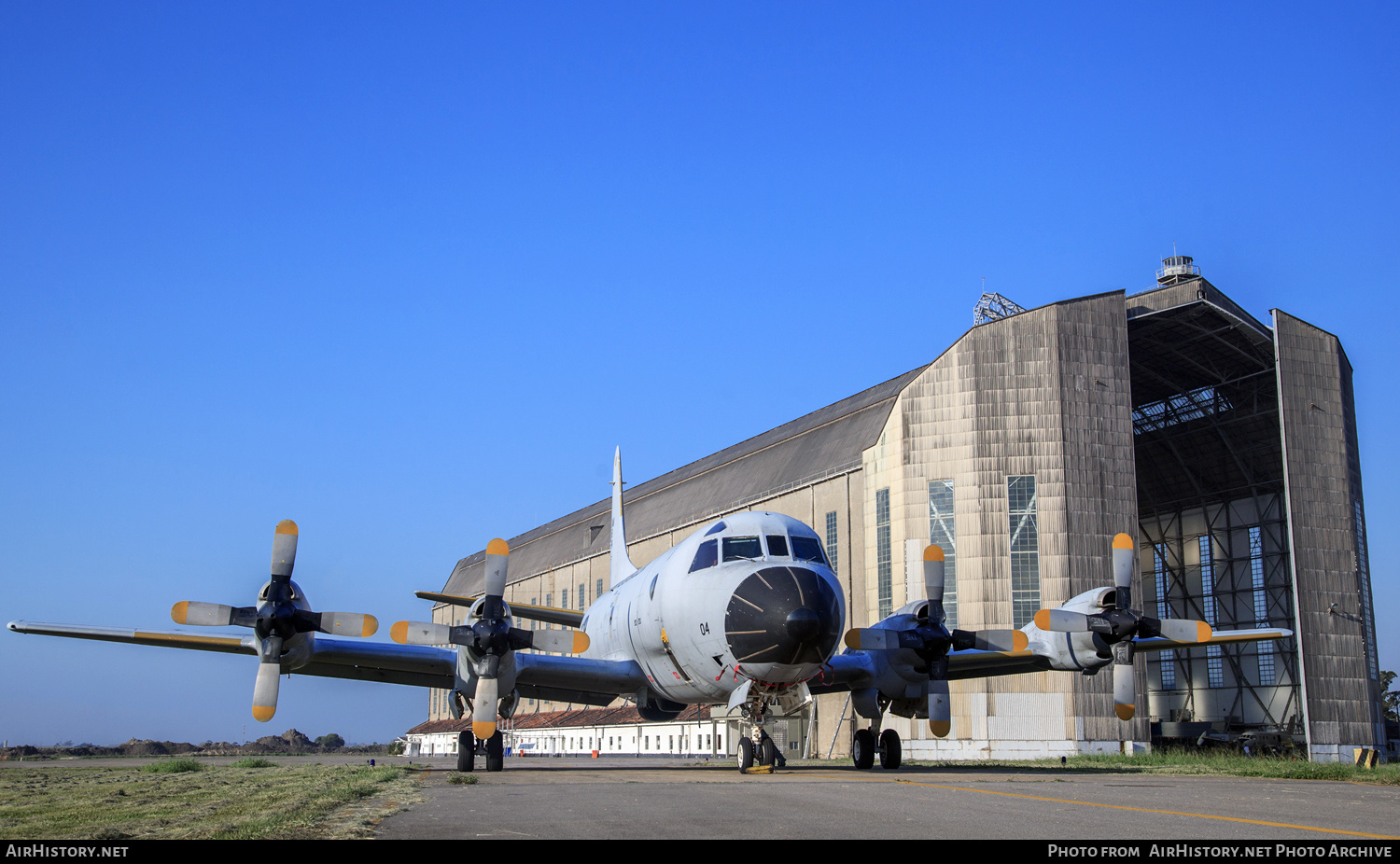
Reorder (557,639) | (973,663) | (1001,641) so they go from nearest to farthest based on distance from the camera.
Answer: (557,639), (1001,641), (973,663)

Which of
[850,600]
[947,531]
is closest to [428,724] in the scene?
[850,600]

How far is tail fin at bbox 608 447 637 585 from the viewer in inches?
1366

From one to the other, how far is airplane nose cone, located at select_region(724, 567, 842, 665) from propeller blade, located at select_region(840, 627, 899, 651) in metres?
2.00

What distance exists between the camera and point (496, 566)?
2081 cm

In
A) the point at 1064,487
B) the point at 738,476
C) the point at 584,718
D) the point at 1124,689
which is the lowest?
the point at 584,718

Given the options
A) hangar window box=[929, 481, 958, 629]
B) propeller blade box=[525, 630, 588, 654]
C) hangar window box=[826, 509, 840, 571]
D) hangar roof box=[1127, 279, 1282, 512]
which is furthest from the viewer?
hangar window box=[826, 509, 840, 571]

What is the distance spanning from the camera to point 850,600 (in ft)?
144

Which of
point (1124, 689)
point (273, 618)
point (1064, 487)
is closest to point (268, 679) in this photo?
point (273, 618)

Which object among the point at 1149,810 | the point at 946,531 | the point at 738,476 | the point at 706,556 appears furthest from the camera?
the point at 738,476

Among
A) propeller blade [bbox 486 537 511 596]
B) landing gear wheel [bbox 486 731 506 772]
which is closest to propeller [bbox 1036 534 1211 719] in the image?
propeller blade [bbox 486 537 511 596]

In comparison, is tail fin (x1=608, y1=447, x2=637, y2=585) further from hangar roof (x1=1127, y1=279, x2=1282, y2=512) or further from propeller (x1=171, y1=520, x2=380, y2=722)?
hangar roof (x1=1127, y1=279, x2=1282, y2=512)

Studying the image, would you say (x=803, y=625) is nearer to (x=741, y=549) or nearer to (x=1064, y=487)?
(x=741, y=549)

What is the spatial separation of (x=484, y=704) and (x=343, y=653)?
485cm
